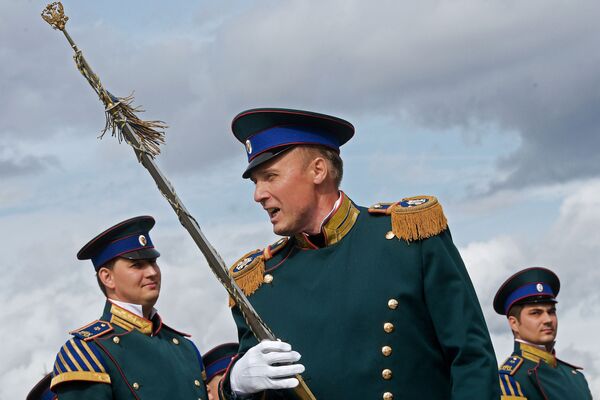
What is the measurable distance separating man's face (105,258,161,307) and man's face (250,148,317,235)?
4193 mm

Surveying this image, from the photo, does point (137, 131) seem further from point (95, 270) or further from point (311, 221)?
point (95, 270)

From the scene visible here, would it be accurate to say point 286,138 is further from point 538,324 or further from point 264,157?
point 538,324

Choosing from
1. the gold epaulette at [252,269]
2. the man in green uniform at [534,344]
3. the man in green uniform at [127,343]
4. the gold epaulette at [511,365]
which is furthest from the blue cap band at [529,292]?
the gold epaulette at [252,269]

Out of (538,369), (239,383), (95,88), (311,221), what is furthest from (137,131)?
(538,369)

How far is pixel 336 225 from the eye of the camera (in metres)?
6.26

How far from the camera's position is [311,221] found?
621 centimetres

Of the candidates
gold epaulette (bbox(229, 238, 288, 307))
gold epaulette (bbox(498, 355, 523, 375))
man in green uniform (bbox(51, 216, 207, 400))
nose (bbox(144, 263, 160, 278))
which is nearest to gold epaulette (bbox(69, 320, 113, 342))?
man in green uniform (bbox(51, 216, 207, 400))

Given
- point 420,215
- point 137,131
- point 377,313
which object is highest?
point 137,131

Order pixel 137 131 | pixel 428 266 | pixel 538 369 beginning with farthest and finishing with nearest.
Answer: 1. pixel 538 369
2. pixel 137 131
3. pixel 428 266

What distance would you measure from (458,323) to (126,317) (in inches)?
193

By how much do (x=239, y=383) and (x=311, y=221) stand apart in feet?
3.11

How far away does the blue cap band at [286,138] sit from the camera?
6273 millimetres

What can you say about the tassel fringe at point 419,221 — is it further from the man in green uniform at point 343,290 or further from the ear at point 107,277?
the ear at point 107,277

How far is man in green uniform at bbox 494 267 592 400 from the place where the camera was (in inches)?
484
